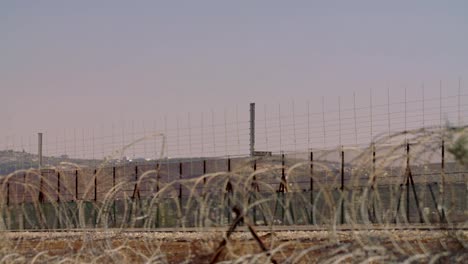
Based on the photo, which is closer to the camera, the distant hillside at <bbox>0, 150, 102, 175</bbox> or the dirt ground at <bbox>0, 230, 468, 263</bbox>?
the dirt ground at <bbox>0, 230, 468, 263</bbox>

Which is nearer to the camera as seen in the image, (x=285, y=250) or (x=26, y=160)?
(x=285, y=250)

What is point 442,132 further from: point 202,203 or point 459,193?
point 459,193

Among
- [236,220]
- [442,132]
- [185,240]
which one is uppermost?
[442,132]

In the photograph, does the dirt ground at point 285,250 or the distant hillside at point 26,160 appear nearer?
the dirt ground at point 285,250

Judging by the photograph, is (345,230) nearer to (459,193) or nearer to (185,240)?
(185,240)

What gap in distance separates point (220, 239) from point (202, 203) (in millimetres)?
530

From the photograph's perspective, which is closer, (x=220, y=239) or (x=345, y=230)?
(x=220, y=239)

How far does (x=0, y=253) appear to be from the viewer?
44.8 feet

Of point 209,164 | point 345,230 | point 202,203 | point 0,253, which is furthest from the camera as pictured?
point 209,164

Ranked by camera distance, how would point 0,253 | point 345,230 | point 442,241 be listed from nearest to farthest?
point 442,241
point 0,253
point 345,230

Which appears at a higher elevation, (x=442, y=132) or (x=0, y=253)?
(x=442, y=132)

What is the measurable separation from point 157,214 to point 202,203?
1970cm

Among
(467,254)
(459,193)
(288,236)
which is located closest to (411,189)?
(459,193)

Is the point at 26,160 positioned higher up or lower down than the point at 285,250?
higher up
